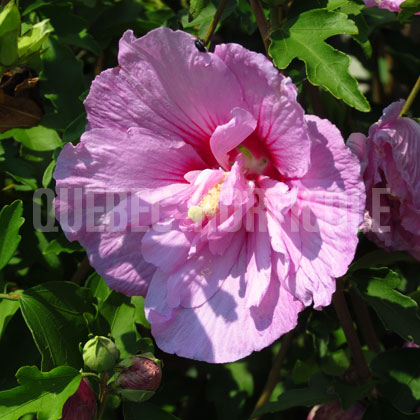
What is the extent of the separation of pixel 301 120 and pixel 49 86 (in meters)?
0.65

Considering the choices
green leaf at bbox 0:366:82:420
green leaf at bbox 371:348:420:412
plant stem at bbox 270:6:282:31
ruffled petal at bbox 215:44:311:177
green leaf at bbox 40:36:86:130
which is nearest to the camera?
ruffled petal at bbox 215:44:311:177

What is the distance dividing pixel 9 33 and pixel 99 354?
56 centimetres

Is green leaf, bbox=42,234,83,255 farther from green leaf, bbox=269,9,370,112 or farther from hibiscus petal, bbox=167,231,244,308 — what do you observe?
green leaf, bbox=269,9,370,112

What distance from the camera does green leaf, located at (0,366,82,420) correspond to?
1.17 metres

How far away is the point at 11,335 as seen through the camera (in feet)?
4.69

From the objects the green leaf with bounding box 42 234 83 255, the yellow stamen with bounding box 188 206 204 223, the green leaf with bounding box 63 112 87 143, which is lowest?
the green leaf with bounding box 42 234 83 255

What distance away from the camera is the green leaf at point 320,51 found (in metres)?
1.10

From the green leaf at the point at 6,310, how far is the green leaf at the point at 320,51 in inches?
25.4

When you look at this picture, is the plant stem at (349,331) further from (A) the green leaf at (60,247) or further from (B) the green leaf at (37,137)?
(B) the green leaf at (37,137)

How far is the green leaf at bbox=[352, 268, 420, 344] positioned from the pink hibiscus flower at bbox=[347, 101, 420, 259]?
9 centimetres

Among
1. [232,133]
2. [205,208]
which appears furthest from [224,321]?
[232,133]

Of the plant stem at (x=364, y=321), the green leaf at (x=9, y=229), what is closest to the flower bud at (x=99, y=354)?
the green leaf at (x=9, y=229)

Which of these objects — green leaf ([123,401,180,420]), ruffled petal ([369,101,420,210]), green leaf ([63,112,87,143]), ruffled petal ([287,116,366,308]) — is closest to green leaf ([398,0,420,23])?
ruffled petal ([369,101,420,210])

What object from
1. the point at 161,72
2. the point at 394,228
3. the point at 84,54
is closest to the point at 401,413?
the point at 394,228
